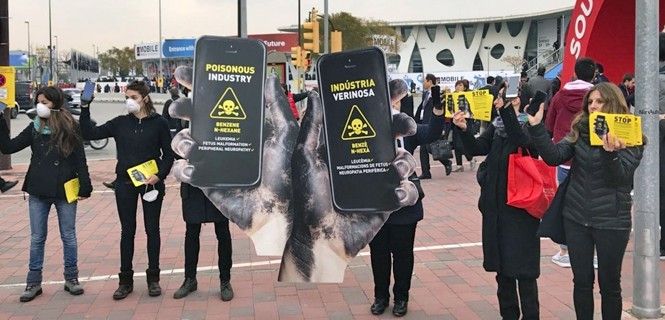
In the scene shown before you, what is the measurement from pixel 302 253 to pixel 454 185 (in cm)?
703

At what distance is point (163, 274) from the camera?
20.6ft

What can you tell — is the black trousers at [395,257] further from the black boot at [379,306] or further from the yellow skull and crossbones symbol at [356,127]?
the yellow skull and crossbones symbol at [356,127]

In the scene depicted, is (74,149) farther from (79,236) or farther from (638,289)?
(638,289)

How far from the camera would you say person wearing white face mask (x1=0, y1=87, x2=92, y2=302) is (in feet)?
17.9

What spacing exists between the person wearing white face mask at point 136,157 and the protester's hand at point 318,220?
54.1 inches

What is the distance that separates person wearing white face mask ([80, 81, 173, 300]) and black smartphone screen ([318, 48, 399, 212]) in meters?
1.66

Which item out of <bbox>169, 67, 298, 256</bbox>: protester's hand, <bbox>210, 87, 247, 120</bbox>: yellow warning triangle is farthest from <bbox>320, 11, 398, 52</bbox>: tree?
<bbox>210, 87, 247, 120</bbox>: yellow warning triangle

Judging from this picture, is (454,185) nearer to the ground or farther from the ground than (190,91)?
nearer to the ground

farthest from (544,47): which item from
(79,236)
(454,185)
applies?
(79,236)

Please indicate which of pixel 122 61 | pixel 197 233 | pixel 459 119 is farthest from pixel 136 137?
pixel 122 61

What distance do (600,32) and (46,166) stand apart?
714cm

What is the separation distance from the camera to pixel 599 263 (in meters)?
4.05

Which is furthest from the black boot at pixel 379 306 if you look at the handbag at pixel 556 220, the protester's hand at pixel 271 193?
the handbag at pixel 556 220

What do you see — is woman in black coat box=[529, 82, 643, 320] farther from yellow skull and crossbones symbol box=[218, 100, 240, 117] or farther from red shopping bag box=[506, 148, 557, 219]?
yellow skull and crossbones symbol box=[218, 100, 240, 117]
